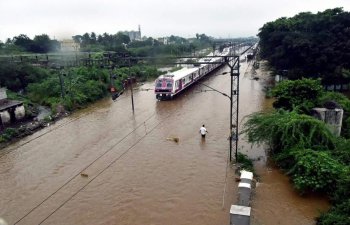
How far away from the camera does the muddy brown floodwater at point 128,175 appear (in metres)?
12.3

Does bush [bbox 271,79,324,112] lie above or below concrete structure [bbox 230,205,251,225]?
above

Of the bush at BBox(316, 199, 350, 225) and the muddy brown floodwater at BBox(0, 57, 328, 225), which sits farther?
the muddy brown floodwater at BBox(0, 57, 328, 225)

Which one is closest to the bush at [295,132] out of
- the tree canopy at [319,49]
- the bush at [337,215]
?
the bush at [337,215]

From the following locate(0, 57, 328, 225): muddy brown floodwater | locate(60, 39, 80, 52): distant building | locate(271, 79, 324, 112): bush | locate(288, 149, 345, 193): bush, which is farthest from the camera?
locate(60, 39, 80, 52): distant building

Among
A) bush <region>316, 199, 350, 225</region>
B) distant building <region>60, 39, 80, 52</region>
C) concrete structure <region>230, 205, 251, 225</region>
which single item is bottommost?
bush <region>316, 199, 350, 225</region>

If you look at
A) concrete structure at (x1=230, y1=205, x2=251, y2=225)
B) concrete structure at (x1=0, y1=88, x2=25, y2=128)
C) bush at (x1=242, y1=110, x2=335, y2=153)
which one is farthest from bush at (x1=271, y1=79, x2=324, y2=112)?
concrete structure at (x1=0, y1=88, x2=25, y2=128)

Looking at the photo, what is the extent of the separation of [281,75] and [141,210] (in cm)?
2760

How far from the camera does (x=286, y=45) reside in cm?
3294

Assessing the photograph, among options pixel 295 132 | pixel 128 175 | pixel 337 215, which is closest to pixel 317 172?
pixel 337 215

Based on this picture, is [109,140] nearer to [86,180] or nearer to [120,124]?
[120,124]

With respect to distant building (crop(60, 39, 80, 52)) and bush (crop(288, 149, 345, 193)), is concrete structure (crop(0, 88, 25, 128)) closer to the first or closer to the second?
bush (crop(288, 149, 345, 193))

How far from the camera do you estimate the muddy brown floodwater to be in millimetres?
12297

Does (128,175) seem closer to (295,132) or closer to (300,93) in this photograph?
(295,132)

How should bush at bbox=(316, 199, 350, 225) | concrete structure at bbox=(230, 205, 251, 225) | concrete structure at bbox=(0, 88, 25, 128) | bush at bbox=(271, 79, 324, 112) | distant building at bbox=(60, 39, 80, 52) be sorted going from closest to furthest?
1. concrete structure at bbox=(230, 205, 251, 225)
2. bush at bbox=(316, 199, 350, 225)
3. bush at bbox=(271, 79, 324, 112)
4. concrete structure at bbox=(0, 88, 25, 128)
5. distant building at bbox=(60, 39, 80, 52)
